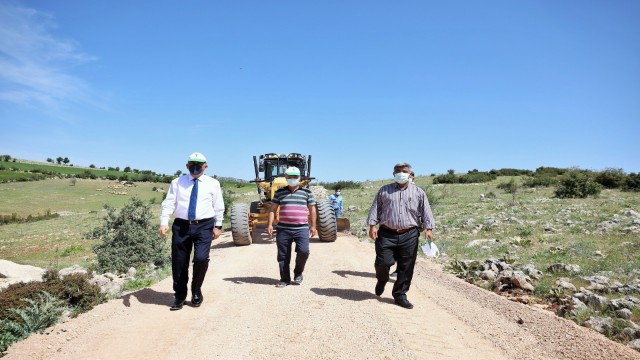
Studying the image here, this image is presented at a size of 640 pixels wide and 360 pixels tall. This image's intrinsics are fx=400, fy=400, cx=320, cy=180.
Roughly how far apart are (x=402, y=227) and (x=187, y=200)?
9.83 ft

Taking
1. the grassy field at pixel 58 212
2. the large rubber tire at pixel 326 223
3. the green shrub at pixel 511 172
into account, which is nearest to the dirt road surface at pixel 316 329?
the large rubber tire at pixel 326 223

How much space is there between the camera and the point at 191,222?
17.8 ft

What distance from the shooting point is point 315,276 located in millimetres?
7582

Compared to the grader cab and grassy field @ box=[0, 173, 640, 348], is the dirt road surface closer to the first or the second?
grassy field @ box=[0, 173, 640, 348]

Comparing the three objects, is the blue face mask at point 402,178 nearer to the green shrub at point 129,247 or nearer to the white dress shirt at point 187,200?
the white dress shirt at point 187,200

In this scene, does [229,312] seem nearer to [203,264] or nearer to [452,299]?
[203,264]

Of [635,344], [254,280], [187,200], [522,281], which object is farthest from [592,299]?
[187,200]

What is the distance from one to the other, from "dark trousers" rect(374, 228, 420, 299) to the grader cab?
480 cm

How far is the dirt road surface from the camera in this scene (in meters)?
4.06

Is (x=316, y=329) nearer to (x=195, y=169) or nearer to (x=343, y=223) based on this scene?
(x=195, y=169)

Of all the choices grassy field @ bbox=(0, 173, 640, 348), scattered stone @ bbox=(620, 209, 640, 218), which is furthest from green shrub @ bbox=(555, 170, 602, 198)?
scattered stone @ bbox=(620, 209, 640, 218)

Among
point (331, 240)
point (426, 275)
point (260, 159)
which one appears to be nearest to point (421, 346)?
point (426, 275)

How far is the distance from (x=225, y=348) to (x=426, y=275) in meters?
5.12

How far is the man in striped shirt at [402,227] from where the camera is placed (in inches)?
224
